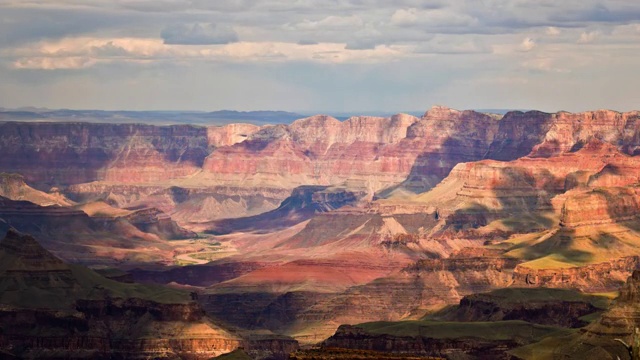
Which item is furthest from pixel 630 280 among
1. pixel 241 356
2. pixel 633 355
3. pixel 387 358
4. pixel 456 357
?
pixel 633 355

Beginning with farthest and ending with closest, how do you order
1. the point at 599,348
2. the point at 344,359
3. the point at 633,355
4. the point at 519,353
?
the point at 519,353 < the point at 599,348 < the point at 344,359 < the point at 633,355

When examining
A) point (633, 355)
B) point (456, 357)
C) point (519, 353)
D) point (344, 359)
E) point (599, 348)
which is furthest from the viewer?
point (456, 357)

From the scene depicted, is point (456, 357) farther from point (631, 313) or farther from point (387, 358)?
point (387, 358)

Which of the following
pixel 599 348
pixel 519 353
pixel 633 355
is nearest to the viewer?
pixel 633 355

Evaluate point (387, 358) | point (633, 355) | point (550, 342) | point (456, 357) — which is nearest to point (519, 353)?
point (550, 342)

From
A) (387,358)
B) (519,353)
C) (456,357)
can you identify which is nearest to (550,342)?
(519,353)

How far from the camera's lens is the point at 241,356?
18162cm

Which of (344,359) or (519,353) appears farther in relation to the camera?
(519,353)

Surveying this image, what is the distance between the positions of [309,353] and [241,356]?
4554 cm

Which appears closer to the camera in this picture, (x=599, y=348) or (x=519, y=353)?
(x=599, y=348)

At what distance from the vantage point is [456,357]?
199 meters

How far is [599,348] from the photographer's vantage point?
170375 mm

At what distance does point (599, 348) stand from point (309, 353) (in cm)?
4190

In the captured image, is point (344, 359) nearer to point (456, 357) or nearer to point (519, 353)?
point (519, 353)
